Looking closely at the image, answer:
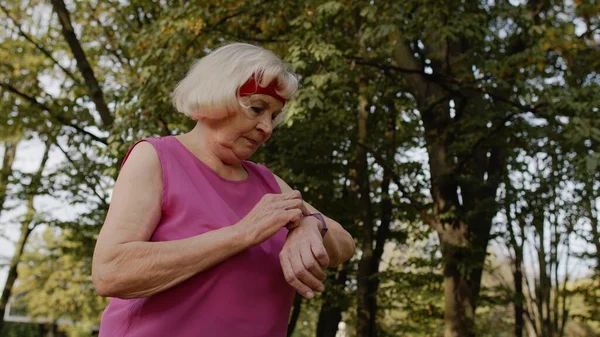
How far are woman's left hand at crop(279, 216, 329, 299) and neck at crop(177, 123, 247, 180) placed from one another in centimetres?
28

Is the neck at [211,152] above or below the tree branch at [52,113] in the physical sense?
below

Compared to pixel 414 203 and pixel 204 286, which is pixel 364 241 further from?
pixel 204 286

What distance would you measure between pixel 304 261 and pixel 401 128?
11415mm

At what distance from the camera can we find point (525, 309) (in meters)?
11.4

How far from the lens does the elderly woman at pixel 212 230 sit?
4.67ft

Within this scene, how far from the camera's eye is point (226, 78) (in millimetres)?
1642

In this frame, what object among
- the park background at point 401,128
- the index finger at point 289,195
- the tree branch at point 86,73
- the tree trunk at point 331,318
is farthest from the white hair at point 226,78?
the tree trunk at point 331,318

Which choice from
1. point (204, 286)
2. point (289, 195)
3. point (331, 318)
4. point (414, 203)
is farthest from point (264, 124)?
point (331, 318)

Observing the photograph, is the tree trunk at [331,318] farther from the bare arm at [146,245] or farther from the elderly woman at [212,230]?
the bare arm at [146,245]

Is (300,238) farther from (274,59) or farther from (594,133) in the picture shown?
(594,133)

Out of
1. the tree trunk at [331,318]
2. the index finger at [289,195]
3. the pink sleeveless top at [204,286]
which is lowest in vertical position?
the pink sleeveless top at [204,286]

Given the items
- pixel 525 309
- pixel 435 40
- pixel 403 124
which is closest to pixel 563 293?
pixel 525 309

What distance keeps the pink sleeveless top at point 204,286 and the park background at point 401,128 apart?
488 cm

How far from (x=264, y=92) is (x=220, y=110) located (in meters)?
0.12
